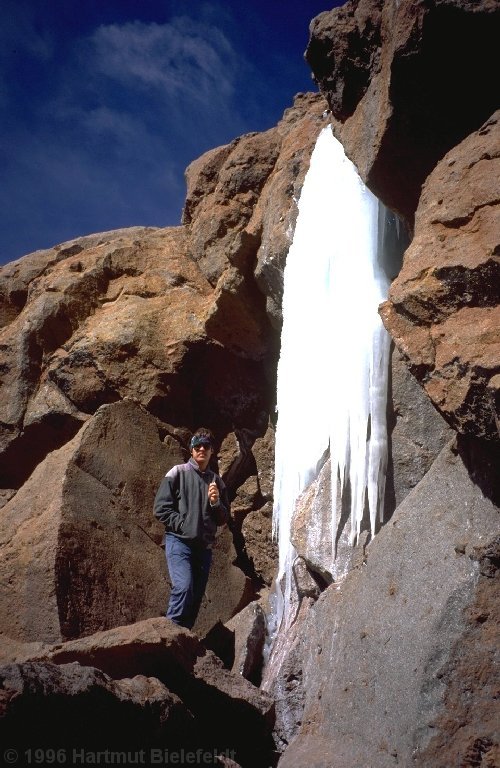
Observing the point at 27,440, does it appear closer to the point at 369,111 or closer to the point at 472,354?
the point at 369,111

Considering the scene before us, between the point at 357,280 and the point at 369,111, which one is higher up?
the point at 369,111

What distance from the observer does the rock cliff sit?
3723mm

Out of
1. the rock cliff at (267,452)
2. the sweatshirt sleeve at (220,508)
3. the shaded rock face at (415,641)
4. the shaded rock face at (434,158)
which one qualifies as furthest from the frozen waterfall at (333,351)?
the shaded rock face at (434,158)

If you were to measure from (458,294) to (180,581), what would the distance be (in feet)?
9.65

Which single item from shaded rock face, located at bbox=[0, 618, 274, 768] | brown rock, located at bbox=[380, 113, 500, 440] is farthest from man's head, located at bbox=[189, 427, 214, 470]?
brown rock, located at bbox=[380, 113, 500, 440]

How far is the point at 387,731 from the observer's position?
146 inches

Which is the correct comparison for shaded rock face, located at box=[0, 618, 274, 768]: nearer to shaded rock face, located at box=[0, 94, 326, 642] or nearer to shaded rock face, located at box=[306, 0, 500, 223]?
shaded rock face, located at box=[0, 94, 326, 642]

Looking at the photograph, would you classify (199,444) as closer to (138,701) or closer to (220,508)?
(220,508)

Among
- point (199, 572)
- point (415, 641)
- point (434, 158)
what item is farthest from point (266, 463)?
point (415, 641)

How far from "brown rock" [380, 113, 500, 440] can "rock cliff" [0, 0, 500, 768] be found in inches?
0.5

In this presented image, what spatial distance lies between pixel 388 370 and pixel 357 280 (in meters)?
1.03

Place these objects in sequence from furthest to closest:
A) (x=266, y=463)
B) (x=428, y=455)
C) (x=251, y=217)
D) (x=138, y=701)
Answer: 1. (x=251, y=217)
2. (x=266, y=463)
3. (x=428, y=455)
4. (x=138, y=701)

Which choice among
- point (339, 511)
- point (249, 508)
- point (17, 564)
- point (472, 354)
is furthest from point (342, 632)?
point (249, 508)

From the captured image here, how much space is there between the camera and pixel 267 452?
304 inches
